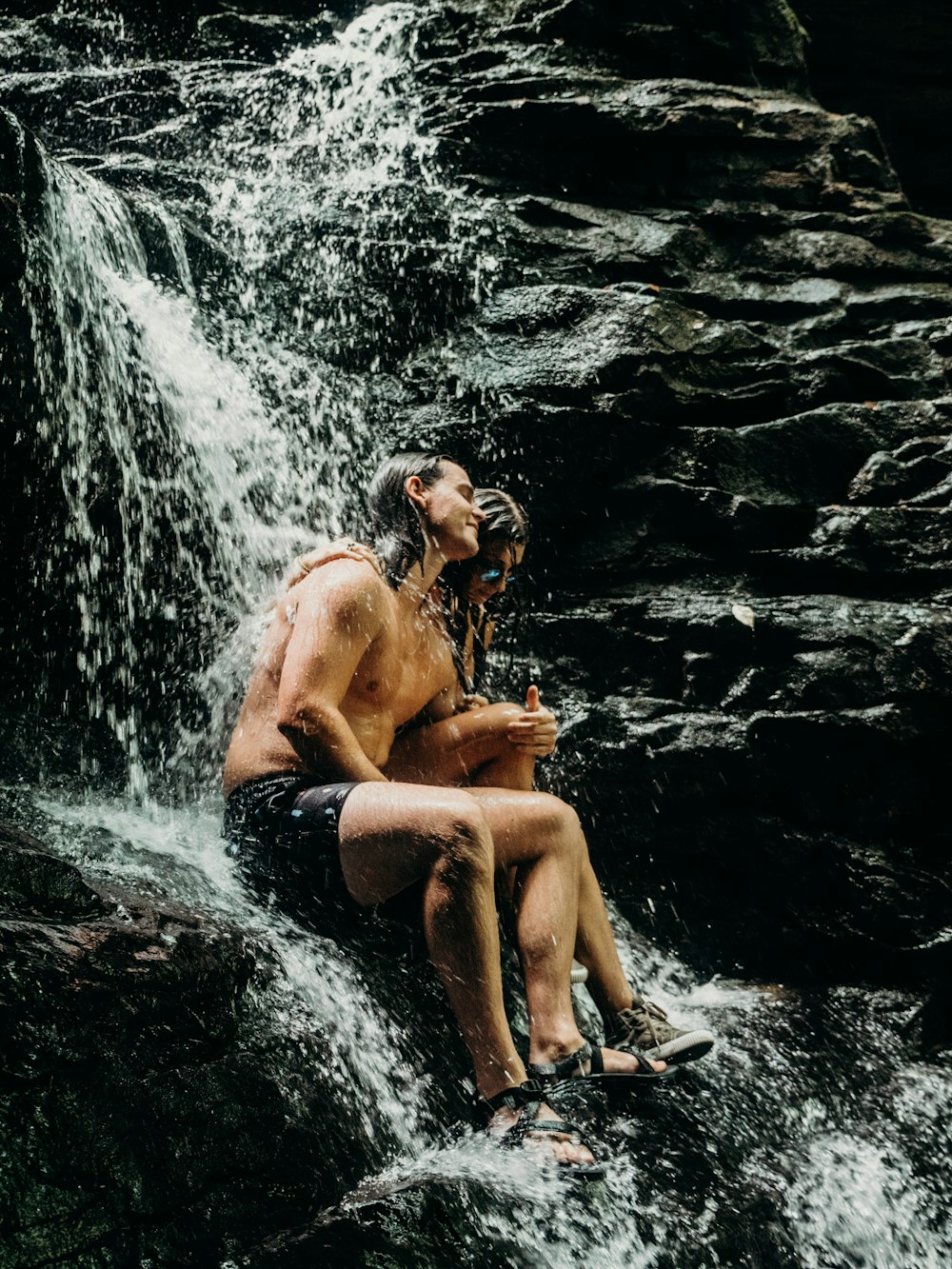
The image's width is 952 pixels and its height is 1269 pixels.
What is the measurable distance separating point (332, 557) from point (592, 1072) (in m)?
1.72

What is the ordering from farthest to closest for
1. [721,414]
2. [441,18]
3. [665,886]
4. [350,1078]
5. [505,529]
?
[441,18]
[721,414]
[665,886]
[505,529]
[350,1078]

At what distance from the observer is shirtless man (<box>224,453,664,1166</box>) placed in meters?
2.70

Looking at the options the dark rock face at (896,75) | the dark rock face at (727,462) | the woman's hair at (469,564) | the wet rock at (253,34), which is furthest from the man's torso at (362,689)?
the dark rock face at (896,75)

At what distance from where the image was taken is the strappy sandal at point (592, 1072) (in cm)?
278

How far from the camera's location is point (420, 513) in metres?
3.59

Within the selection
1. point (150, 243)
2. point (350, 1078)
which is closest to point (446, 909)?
point (350, 1078)

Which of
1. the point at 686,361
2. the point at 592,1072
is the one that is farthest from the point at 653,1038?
the point at 686,361

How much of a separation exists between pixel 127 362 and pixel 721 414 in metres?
3.07

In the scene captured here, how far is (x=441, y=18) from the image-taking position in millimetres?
7609

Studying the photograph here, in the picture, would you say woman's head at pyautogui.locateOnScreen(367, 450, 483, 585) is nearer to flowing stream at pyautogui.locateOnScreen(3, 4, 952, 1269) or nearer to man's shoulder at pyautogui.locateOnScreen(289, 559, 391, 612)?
man's shoulder at pyautogui.locateOnScreen(289, 559, 391, 612)

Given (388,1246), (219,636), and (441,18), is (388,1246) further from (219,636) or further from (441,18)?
(441,18)

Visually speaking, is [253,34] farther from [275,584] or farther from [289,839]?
[289,839]

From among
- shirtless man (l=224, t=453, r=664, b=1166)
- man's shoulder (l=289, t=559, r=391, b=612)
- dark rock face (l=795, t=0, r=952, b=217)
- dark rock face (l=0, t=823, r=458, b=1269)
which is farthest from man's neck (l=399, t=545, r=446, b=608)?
dark rock face (l=795, t=0, r=952, b=217)

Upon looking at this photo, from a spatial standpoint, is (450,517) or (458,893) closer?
(458,893)
